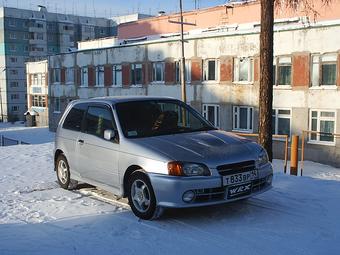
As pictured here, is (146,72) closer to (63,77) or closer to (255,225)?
(63,77)

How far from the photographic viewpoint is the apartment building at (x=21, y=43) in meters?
71.2

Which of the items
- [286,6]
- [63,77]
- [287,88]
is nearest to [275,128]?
[287,88]

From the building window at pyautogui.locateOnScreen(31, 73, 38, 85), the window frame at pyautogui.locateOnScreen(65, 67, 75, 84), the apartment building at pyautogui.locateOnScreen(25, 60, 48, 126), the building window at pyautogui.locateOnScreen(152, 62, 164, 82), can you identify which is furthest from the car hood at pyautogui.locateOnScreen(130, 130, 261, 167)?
the building window at pyautogui.locateOnScreen(31, 73, 38, 85)

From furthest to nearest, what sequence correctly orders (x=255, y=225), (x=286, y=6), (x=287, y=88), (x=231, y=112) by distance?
(x=231, y=112)
(x=287, y=88)
(x=286, y=6)
(x=255, y=225)

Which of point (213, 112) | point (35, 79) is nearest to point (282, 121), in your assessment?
point (213, 112)

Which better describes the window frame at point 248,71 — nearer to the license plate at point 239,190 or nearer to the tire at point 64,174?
the tire at point 64,174

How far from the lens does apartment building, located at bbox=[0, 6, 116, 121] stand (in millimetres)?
71250

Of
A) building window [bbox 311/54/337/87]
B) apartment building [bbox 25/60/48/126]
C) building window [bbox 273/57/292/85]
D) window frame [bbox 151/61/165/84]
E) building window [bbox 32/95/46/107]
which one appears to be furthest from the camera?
building window [bbox 32/95/46/107]

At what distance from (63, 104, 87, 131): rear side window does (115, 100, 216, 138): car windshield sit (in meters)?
1.00

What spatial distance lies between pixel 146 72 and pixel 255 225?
30.1 metres

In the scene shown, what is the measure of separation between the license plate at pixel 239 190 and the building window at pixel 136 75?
30.2 m

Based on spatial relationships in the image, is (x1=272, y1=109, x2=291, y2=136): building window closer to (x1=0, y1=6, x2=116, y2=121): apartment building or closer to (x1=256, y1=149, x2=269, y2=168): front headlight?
(x1=256, y1=149, x2=269, y2=168): front headlight

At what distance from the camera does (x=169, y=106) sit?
6879mm

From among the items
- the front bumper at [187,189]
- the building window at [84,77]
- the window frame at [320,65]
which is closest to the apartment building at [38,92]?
the building window at [84,77]
